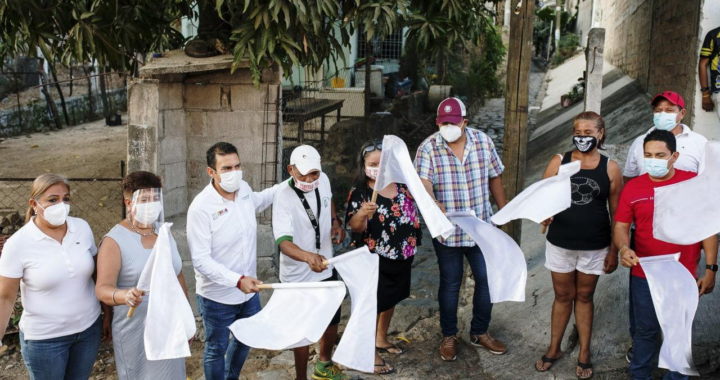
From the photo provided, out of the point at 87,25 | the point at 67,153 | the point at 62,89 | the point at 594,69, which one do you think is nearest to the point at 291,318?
the point at 594,69

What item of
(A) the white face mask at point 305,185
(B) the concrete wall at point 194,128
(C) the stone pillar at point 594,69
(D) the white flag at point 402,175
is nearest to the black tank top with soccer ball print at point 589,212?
(D) the white flag at point 402,175

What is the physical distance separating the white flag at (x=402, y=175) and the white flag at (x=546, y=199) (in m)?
0.44

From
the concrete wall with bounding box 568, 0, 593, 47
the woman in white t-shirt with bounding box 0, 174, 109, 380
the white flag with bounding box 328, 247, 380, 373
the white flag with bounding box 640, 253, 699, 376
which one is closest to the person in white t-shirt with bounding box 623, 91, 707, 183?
the white flag with bounding box 640, 253, 699, 376

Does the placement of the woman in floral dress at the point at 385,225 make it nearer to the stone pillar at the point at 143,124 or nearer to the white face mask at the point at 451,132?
the white face mask at the point at 451,132

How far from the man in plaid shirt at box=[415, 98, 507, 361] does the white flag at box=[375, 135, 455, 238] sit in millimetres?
481

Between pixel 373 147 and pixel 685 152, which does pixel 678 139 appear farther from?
pixel 373 147

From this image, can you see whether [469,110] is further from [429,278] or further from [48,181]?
[48,181]

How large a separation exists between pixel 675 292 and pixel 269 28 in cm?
353

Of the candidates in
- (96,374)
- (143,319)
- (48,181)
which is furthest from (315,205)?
(96,374)

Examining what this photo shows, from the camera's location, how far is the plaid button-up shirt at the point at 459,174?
4836 mm

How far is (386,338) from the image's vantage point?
527 cm

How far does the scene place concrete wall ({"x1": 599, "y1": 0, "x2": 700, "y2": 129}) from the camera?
724cm

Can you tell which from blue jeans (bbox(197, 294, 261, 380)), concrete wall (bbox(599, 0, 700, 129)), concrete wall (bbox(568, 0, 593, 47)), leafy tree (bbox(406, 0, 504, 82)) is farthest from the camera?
concrete wall (bbox(568, 0, 593, 47))

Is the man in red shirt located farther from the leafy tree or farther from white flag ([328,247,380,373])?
the leafy tree
